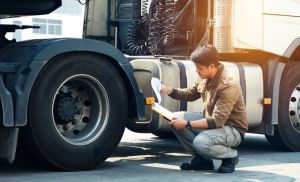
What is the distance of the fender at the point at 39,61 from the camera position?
599 cm

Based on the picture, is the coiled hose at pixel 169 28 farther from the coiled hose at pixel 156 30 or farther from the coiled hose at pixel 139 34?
the coiled hose at pixel 139 34

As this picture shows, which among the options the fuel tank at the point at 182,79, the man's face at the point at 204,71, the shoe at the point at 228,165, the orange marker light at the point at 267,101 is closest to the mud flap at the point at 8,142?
the fuel tank at the point at 182,79

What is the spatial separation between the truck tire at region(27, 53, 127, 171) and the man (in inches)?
25.9

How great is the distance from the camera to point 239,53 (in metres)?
8.43

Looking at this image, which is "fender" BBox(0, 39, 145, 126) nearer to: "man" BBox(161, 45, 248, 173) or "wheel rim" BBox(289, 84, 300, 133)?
"man" BBox(161, 45, 248, 173)

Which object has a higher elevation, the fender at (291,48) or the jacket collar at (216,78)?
the fender at (291,48)

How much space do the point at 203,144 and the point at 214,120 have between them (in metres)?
0.24

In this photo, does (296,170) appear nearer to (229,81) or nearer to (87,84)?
(229,81)

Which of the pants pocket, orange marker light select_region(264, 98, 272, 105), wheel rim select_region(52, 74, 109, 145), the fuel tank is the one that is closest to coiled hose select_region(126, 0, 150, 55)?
the fuel tank

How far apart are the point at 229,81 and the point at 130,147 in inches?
108

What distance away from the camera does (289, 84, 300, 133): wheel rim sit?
28.3 feet

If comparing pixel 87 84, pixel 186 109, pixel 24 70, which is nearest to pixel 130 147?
pixel 186 109

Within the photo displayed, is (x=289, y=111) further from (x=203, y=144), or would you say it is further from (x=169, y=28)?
(x=203, y=144)

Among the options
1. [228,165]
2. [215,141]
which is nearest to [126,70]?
[215,141]
